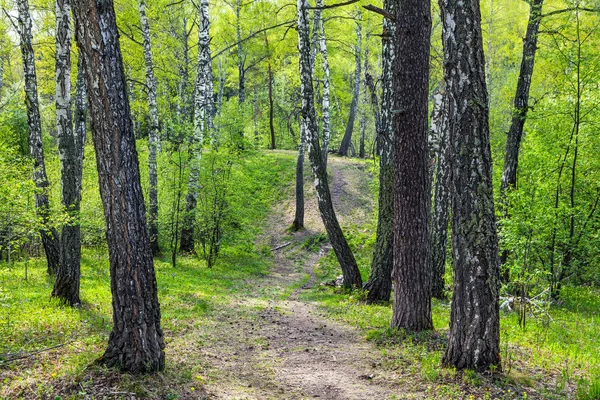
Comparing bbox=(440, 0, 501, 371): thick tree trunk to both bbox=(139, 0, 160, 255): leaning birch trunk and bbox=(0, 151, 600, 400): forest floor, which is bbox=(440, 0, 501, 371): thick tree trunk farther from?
bbox=(139, 0, 160, 255): leaning birch trunk

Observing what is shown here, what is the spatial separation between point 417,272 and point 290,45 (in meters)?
21.5

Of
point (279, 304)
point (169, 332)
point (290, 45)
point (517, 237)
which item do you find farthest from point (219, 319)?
point (290, 45)

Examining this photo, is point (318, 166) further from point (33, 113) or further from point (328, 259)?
point (33, 113)

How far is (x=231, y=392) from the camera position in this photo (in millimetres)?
4664

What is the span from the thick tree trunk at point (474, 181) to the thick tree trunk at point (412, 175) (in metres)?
1.86

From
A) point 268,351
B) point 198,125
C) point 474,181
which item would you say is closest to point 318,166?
point 268,351

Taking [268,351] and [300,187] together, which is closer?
[268,351]

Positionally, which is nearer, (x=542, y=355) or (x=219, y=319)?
(x=542, y=355)

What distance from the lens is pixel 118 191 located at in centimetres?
438

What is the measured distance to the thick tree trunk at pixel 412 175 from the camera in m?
6.41

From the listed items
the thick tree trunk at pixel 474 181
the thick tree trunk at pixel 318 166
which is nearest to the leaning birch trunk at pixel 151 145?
the thick tree trunk at pixel 318 166

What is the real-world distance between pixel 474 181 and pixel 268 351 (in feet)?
12.5

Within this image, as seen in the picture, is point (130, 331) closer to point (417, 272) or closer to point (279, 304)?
point (417, 272)

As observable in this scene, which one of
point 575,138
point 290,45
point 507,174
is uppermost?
point 290,45
